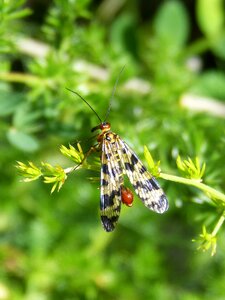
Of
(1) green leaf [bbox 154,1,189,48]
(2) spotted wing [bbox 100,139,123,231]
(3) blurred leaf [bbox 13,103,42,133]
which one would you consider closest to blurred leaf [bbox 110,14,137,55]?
(1) green leaf [bbox 154,1,189,48]

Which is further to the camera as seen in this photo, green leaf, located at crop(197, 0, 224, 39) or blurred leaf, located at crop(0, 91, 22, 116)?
green leaf, located at crop(197, 0, 224, 39)

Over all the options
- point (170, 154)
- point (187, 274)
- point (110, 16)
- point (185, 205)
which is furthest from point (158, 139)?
point (110, 16)

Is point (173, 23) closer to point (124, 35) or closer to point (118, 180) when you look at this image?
point (124, 35)

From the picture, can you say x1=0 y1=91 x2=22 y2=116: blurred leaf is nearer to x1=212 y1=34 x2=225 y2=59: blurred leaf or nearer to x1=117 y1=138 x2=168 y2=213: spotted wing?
x1=117 y1=138 x2=168 y2=213: spotted wing

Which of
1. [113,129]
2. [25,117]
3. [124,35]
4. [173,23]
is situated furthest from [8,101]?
Result: [173,23]

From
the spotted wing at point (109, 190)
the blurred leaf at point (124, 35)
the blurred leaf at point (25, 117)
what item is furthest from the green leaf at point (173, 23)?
the spotted wing at point (109, 190)

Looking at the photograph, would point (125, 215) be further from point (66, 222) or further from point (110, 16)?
point (110, 16)
